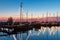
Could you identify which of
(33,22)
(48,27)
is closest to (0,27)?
(33,22)

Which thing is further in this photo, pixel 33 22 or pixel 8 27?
pixel 33 22

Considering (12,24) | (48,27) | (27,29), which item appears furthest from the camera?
(48,27)

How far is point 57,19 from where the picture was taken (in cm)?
938

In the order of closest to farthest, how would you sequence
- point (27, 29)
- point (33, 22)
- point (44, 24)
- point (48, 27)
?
point (27, 29)
point (33, 22)
point (44, 24)
point (48, 27)

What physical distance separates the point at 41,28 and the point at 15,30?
123 inches

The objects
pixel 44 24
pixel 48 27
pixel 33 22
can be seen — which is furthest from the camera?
pixel 48 27

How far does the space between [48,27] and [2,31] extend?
13.9ft

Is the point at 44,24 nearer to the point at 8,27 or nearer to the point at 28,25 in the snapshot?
the point at 28,25

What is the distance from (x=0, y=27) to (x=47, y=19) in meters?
3.58

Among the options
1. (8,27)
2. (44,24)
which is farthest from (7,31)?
(44,24)

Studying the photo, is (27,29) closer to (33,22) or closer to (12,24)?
(33,22)

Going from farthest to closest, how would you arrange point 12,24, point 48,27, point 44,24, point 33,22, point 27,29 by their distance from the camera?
point 48,27
point 44,24
point 33,22
point 27,29
point 12,24

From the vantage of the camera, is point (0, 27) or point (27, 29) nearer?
point (0, 27)

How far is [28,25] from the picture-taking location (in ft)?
27.7
